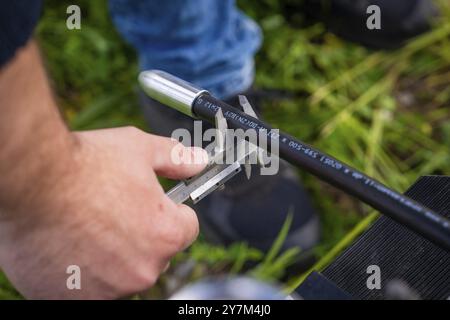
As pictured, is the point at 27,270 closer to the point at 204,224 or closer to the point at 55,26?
the point at 204,224

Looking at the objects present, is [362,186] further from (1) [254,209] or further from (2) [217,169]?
(1) [254,209]

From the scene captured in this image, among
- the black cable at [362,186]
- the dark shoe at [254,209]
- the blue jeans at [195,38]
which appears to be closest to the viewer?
the black cable at [362,186]

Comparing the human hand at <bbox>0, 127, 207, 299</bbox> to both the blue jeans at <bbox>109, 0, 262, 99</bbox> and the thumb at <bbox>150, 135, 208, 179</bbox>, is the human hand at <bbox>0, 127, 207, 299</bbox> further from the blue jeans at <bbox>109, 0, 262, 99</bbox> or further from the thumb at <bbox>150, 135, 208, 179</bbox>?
the blue jeans at <bbox>109, 0, 262, 99</bbox>

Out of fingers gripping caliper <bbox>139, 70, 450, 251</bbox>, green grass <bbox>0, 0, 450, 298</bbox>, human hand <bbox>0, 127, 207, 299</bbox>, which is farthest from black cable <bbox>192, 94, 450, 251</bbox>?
green grass <bbox>0, 0, 450, 298</bbox>

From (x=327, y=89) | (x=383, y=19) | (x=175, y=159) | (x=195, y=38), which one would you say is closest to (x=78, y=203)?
(x=175, y=159)

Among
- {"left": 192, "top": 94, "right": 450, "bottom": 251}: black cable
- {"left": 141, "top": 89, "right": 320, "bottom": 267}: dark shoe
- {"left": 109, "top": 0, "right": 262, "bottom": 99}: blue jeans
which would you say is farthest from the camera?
{"left": 141, "top": 89, "right": 320, "bottom": 267}: dark shoe

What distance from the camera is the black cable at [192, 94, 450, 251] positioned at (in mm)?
629

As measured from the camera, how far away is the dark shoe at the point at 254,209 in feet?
4.84

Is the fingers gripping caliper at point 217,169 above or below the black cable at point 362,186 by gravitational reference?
below

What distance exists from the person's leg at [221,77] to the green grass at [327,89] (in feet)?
0.37

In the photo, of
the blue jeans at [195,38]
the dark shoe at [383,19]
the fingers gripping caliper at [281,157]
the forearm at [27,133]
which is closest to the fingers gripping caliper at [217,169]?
the fingers gripping caliper at [281,157]

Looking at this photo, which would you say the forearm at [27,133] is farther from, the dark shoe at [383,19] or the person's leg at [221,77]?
the dark shoe at [383,19]

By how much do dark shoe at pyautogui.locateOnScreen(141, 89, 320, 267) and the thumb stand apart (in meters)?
0.65

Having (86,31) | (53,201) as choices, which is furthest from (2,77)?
(86,31)
